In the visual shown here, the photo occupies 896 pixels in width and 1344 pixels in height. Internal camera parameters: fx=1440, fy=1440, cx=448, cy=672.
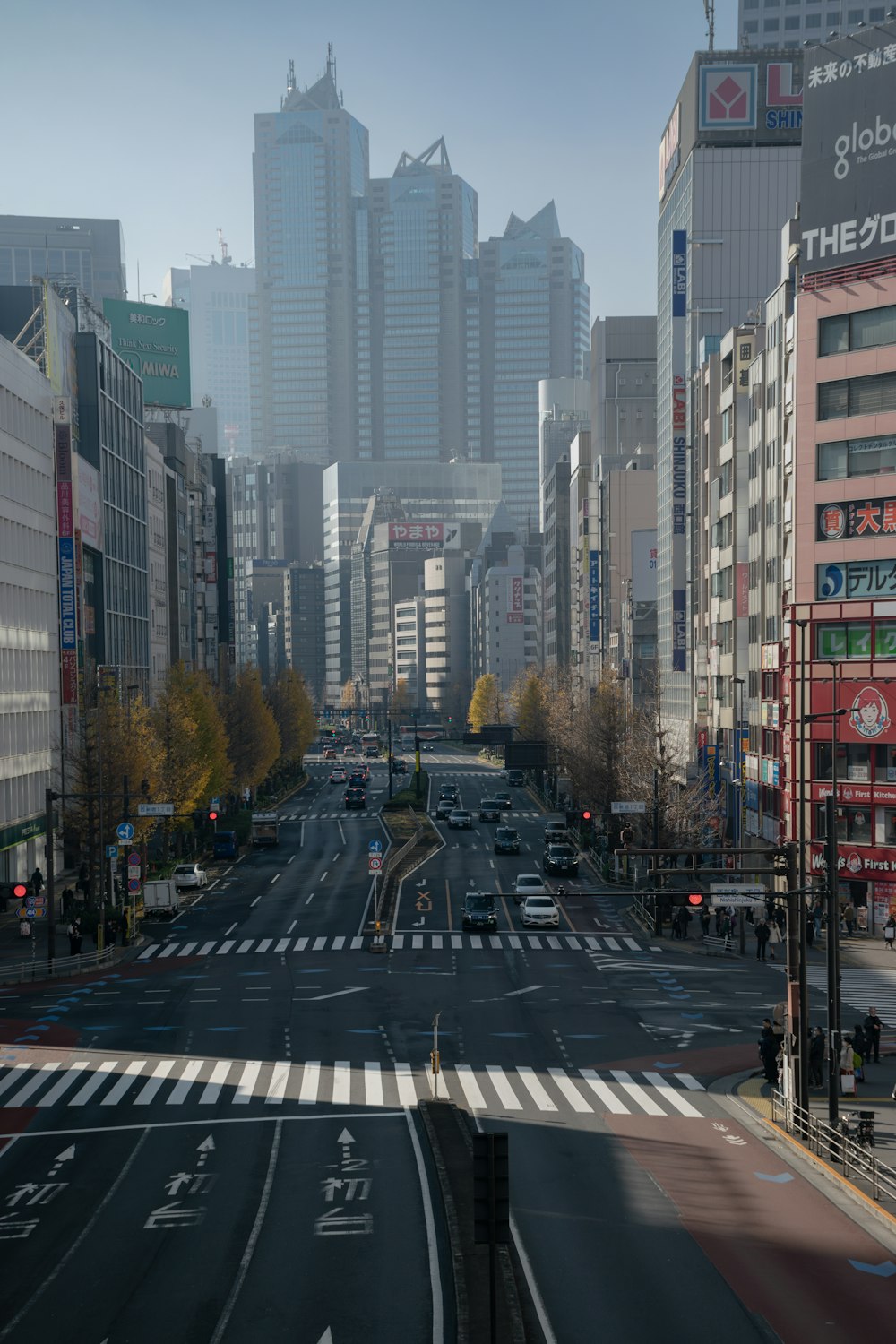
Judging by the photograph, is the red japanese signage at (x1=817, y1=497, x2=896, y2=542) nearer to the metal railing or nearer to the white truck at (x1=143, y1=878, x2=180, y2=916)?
the white truck at (x1=143, y1=878, x2=180, y2=916)

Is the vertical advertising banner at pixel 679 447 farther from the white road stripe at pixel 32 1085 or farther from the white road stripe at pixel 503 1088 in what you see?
the white road stripe at pixel 32 1085

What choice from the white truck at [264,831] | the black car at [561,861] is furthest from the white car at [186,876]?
the black car at [561,861]

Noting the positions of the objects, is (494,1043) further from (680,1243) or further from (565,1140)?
(680,1243)

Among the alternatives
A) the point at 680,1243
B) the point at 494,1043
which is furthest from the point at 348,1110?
the point at 680,1243

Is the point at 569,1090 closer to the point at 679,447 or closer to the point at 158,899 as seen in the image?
the point at 158,899

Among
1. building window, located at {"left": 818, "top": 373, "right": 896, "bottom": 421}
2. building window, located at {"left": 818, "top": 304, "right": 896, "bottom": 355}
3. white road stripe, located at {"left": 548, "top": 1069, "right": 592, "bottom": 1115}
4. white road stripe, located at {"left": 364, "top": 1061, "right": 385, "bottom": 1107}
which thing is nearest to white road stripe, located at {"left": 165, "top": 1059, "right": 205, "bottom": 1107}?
white road stripe, located at {"left": 364, "top": 1061, "right": 385, "bottom": 1107}
